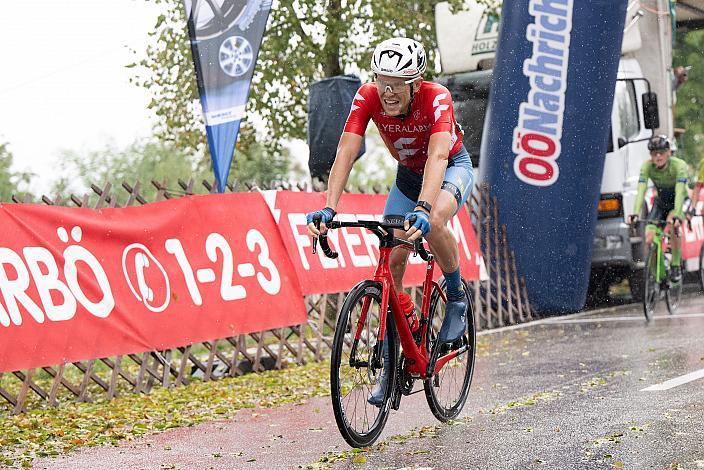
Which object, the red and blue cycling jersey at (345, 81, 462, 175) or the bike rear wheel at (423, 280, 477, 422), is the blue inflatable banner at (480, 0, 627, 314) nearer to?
the bike rear wheel at (423, 280, 477, 422)

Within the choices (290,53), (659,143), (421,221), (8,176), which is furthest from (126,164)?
(421,221)

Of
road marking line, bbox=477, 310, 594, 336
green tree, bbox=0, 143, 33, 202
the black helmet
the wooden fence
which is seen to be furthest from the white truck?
green tree, bbox=0, 143, 33, 202

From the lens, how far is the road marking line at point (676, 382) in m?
7.90

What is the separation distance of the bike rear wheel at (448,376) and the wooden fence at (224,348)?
124 inches

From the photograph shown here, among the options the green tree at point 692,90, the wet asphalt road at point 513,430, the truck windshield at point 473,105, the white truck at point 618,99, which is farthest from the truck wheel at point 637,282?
the green tree at point 692,90

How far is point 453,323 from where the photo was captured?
22.9 feet

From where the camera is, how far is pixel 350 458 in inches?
233

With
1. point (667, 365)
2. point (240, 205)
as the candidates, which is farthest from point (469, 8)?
point (667, 365)

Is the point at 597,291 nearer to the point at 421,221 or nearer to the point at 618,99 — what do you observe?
the point at 618,99

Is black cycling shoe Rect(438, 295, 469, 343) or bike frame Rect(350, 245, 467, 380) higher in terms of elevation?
bike frame Rect(350, 245, 467, 380)

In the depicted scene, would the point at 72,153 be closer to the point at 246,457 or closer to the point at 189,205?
the point at 189,205

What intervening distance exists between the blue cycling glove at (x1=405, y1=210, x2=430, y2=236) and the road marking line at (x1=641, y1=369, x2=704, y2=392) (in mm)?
2746

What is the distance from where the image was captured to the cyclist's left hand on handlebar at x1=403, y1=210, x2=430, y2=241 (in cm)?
584

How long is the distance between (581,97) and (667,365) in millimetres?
6071
